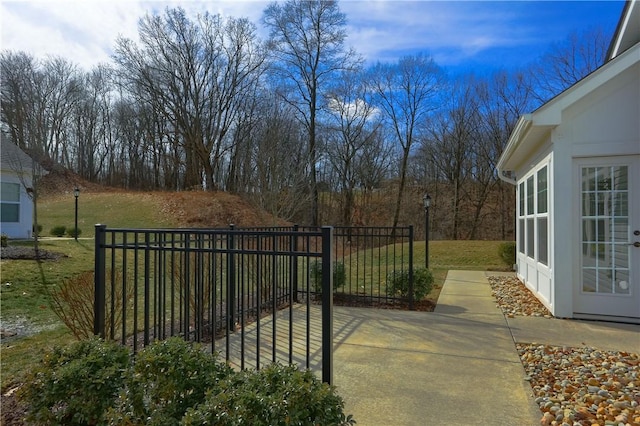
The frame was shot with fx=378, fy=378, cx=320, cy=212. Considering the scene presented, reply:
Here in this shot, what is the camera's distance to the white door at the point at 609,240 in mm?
4840

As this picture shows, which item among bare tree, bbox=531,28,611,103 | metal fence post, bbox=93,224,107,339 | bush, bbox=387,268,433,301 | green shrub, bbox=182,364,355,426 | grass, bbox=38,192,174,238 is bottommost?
bush, bbox=387,268,433,301

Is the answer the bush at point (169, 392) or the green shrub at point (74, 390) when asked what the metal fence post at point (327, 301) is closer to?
the bush at point (169, 392)

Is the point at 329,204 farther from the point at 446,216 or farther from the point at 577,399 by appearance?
the point at 577,399

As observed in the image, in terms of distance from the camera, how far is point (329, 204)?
77.0 feet

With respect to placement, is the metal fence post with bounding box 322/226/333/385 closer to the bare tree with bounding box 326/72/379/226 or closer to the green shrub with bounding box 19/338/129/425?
the green shrub with bounding box 19/338/129/425

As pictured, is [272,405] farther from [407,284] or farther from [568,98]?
[568,98]

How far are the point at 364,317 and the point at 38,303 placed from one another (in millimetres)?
5213

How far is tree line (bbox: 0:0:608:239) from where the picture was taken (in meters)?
20.7

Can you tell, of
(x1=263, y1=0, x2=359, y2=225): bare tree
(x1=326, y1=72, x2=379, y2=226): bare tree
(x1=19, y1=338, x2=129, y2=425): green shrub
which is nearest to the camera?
(x1=19, y1=338, x2=129, y2=425): green shrub

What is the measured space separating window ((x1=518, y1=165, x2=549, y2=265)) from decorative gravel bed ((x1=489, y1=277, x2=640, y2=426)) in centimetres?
223

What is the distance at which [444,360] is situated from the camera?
3564mm

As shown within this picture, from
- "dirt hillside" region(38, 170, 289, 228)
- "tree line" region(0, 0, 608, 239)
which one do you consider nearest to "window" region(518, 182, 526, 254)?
"tree line" region(0, 0, 608, 239)

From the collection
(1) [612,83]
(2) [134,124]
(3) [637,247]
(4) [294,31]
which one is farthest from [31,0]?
(2) [134,124]

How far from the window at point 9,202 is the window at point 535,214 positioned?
53.6ft
